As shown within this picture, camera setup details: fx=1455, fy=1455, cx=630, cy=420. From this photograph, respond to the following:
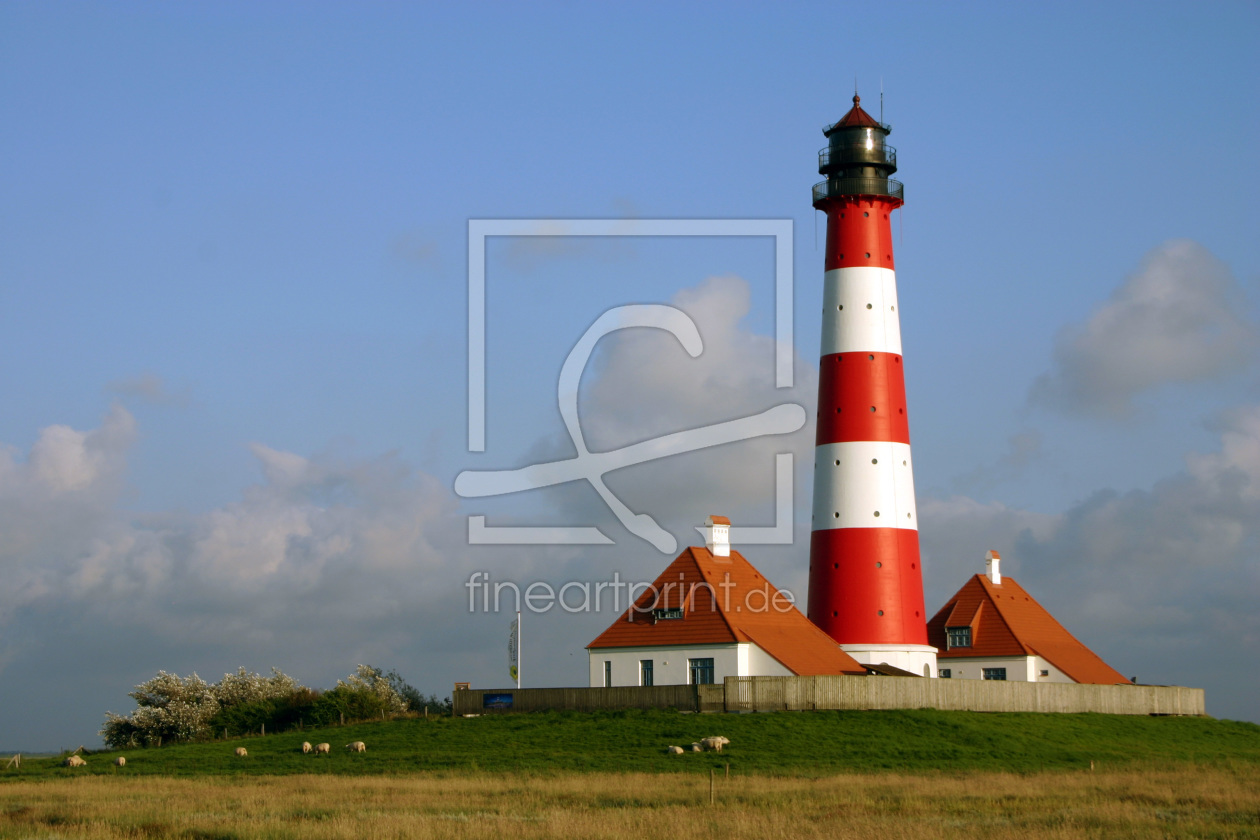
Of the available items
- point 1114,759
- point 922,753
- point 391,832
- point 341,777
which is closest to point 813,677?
point 922,753

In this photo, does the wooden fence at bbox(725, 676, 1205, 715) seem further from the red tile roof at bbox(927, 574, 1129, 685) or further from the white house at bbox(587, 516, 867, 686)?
the red tile roof at bbox(927, 574, 1129, 685)

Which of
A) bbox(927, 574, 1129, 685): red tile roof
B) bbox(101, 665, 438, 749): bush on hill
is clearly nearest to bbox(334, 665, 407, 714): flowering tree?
bbox(101, 665, 438, 749): bush on hill

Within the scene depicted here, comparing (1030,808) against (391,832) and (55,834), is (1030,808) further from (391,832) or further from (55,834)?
(55,834)

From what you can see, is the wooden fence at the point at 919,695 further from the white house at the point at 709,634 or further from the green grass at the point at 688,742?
the white house at the point at 709,634

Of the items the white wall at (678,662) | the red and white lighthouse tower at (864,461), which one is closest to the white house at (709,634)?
the white wall at (678,662)

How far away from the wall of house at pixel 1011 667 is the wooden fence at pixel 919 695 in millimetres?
4278

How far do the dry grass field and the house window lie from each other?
22887 millimetres

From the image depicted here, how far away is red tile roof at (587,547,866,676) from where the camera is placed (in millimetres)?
48750

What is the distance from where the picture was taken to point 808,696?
45594 millimetres

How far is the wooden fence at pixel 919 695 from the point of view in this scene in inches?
1796

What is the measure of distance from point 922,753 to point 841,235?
20649 millimetres

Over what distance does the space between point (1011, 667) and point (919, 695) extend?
43.9 ft

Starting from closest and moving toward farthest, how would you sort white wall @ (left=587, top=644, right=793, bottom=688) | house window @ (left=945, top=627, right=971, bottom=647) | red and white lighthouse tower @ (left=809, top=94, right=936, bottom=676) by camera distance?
1. white wall @ (left=587, top=644, right=793, bottom=688)
2. red and white lighthouse tower @ (left=809, top=94, right=936, bottom=676)
3. house window @ (left=945, top=627, right=971, bottom=647)

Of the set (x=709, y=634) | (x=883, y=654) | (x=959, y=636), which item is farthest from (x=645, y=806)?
(x=959, y=636)
